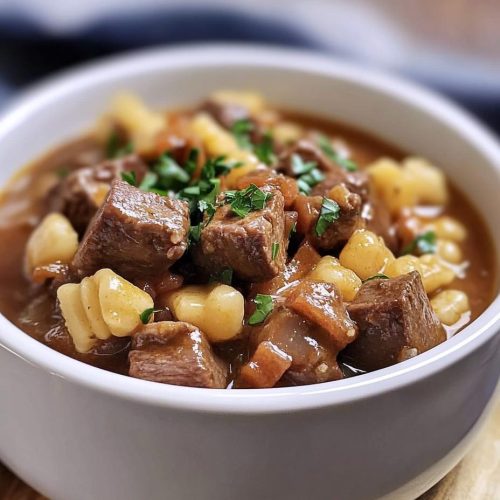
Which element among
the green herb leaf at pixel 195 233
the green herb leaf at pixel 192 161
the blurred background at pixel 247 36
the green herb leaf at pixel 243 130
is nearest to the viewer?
the green herb leaf at pixel 195 233

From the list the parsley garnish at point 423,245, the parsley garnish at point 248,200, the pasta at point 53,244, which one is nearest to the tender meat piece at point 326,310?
the parsley garnish at point 248,200

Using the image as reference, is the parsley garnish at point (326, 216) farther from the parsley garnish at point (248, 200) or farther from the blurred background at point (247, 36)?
the blurred background at point (247, 36)

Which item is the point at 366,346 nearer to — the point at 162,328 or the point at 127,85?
the point at 162,328

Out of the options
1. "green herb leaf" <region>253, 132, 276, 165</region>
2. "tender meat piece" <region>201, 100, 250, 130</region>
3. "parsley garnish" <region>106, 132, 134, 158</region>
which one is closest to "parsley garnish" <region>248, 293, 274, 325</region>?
"green herb leaf" <region>253, 132, 276, 165</region>

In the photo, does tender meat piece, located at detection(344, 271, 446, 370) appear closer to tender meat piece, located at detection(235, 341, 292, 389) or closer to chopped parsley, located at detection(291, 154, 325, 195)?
tender meat piece, located at detection(235, 341, 292, 389)

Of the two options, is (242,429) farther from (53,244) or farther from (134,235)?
(53,244)
